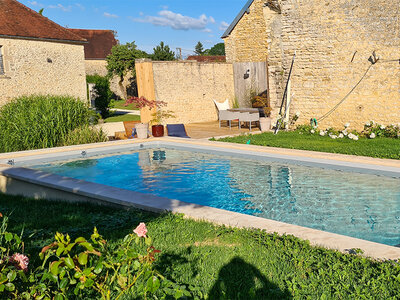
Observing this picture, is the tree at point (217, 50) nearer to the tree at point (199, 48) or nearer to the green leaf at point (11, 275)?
the tree at point (199, 48)

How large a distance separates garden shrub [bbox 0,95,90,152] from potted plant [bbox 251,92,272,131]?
5.83m

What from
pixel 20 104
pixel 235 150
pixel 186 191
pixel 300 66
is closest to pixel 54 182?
pixel 186 191

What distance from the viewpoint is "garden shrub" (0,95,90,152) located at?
→ 11312 millimetres

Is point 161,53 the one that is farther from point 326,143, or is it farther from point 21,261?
point 21,261

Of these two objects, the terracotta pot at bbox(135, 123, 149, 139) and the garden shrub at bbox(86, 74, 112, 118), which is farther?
the garden shrub at bbox(86, 74, 112, 118)

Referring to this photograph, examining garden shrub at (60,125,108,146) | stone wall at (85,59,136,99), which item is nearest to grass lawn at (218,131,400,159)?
garden shrub at (60,125,108,146)

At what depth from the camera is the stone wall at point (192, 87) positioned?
1647cm

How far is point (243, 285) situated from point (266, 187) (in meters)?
4.81

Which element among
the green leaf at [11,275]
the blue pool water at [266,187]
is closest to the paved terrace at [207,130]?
the blue pool water at [266,187]

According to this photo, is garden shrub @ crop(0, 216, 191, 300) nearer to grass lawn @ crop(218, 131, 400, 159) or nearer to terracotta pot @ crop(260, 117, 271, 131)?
grass lawn @ crop(218, 131, 400, 159)

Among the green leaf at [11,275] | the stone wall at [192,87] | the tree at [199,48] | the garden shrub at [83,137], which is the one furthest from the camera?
the tree at [199,48]

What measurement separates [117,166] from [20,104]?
4.01m

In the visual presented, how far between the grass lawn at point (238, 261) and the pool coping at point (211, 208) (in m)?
0.18

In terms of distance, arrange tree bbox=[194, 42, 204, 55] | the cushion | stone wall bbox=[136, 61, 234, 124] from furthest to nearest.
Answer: tree bbox=[194, 42, 204, 55]
the cushion
stone wall bbox=[136, 61, 234, 124]
